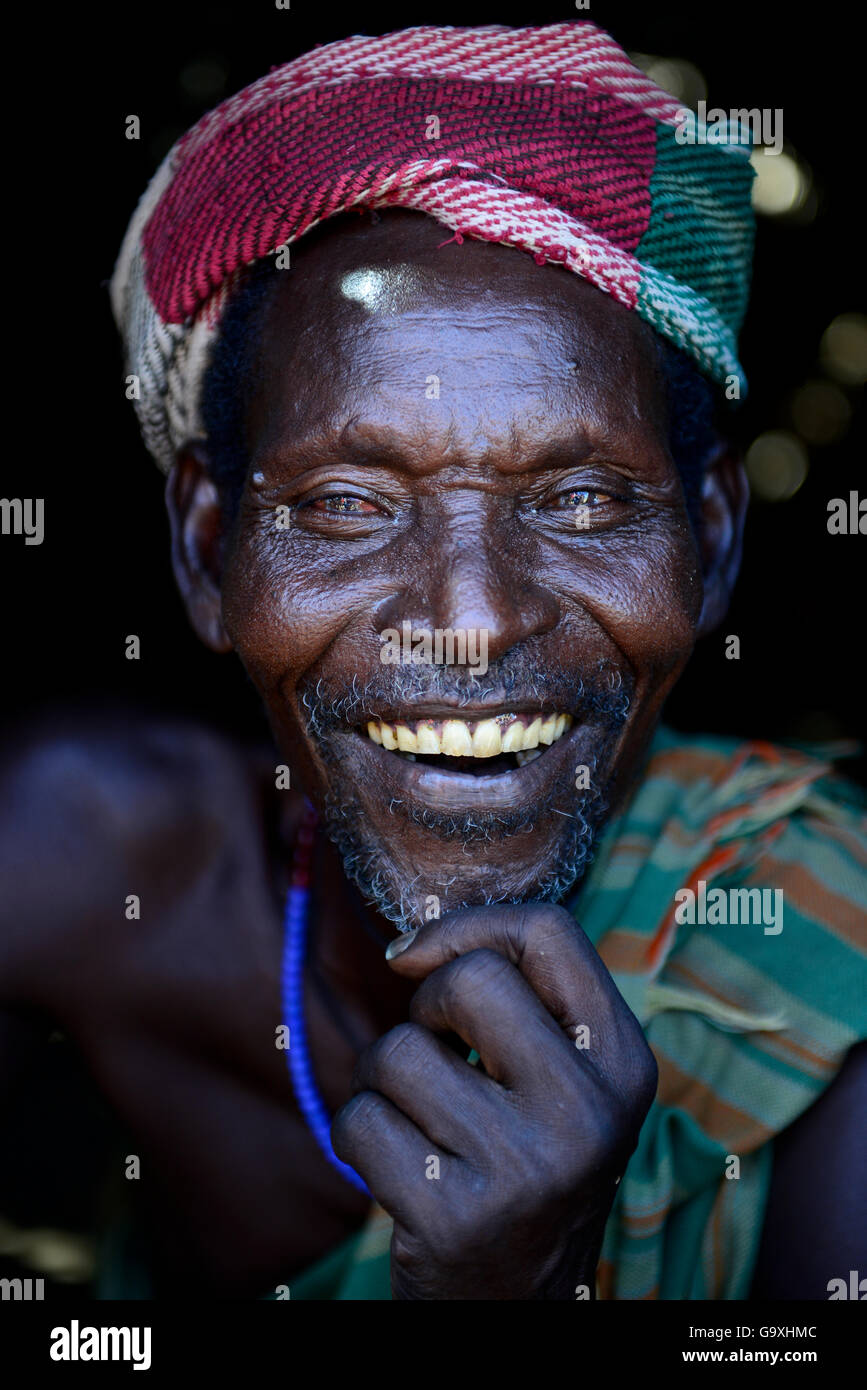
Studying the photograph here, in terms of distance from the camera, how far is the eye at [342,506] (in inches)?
78.5

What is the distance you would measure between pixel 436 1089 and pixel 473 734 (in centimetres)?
55

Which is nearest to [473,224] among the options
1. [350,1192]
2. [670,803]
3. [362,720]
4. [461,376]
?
[461,376]

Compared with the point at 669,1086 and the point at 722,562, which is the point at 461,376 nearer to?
the point at 722,562

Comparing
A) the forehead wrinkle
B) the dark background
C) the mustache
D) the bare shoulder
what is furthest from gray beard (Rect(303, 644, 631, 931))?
the dark background

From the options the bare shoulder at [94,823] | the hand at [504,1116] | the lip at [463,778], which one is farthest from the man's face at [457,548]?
the bare shoulder at [94,823]

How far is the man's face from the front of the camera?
1892 mm

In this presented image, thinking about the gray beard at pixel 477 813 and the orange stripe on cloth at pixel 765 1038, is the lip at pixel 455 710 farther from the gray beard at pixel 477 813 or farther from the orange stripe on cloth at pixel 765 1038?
the orange stripe on cloth at pixel 765 1038

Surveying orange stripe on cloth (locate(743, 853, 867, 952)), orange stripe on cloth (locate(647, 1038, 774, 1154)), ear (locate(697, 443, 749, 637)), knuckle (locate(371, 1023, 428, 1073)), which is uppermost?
ear (locate(697, 443, 749, 637))

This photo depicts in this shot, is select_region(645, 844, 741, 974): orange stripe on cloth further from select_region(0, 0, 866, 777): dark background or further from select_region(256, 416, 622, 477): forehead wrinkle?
select_region(0, 0, 866, 777): dark background

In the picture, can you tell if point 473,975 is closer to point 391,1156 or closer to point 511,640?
point 391,1156

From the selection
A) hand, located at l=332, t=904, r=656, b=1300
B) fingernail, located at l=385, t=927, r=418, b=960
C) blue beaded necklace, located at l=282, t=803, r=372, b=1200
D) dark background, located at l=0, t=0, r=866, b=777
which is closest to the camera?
hand, located at l=332, t=904, r=656, b=1300

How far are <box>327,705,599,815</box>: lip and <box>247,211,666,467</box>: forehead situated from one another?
0.44 m

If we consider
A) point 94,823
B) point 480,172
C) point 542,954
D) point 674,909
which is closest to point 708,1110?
point 674,909

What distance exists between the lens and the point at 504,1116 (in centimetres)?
158
